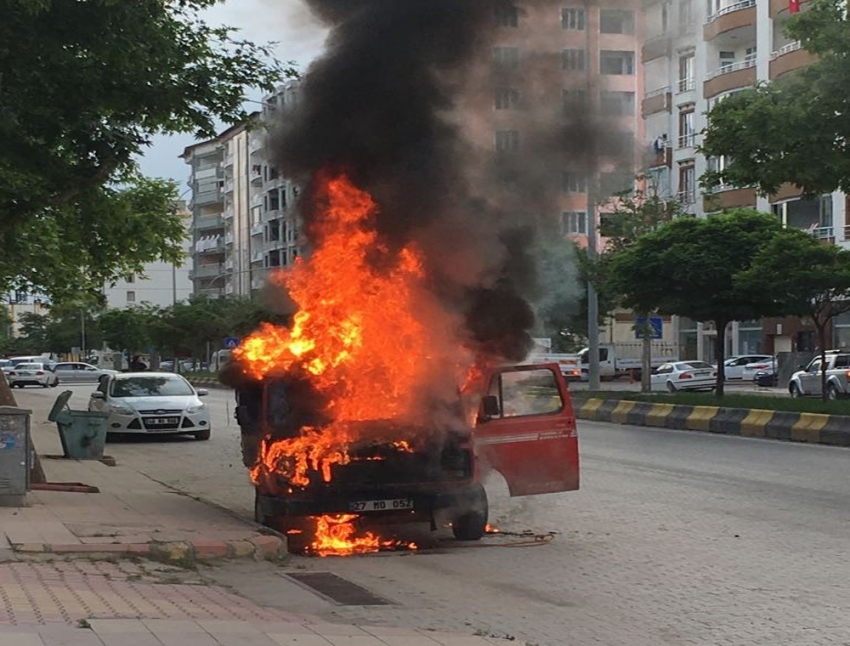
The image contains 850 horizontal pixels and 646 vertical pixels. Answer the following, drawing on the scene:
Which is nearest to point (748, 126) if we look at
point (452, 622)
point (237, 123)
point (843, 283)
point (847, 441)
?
point (847, 441)

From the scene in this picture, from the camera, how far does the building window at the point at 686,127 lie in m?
32.6

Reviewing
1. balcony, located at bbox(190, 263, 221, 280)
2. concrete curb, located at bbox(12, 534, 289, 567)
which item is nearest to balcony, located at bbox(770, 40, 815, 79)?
concrete curb, located at bbox(12, 534, 289, 567)

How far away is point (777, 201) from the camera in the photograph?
164ft

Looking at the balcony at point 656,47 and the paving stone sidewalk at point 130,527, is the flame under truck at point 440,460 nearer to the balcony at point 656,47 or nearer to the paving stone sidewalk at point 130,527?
the paving stone sidewalk at point 130,527

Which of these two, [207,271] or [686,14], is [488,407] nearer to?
[686,14]

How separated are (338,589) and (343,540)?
2.13 metres

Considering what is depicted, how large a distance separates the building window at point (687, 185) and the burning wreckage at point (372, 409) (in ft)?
102

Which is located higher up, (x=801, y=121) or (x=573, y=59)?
(x=801, y=121)

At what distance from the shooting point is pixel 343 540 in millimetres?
10500

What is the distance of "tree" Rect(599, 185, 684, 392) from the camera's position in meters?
35.3

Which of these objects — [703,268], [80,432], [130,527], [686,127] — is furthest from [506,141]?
[686,127]

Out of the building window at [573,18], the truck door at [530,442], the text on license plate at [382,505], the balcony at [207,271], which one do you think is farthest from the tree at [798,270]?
the balcony at [207,271]

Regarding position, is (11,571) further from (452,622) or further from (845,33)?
(845,33)

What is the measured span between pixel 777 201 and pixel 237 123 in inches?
1569
